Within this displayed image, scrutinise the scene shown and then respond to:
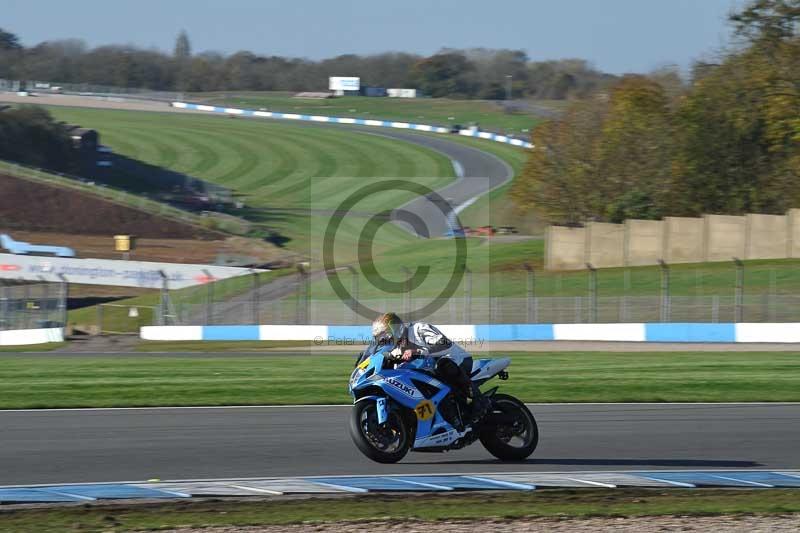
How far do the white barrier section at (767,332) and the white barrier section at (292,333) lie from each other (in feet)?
38.6

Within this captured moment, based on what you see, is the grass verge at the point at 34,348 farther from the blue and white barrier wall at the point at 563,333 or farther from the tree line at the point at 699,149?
the tree line at the point at 699,149

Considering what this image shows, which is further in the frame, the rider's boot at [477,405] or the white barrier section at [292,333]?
the white barrier section at [292,333]

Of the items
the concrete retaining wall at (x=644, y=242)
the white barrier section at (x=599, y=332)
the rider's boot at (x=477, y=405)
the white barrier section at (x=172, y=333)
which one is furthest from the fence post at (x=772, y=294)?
the rider's boot at (x=477, y=405)

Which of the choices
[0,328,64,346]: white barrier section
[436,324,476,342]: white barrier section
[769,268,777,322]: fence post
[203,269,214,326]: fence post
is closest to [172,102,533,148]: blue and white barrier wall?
[203,269,214,326]: fence post

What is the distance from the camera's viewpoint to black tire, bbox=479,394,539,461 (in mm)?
11094

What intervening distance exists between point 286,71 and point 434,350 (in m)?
165

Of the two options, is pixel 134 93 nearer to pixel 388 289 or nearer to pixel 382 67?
pixel 382 67

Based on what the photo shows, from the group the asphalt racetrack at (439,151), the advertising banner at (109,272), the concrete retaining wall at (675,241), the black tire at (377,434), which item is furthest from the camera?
the asphalt racetrack at (439,151)

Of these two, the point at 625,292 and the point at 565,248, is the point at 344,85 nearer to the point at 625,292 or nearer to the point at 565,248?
the point at 565,248

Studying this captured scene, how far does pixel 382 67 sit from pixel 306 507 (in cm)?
17002

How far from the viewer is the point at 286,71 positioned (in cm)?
17225

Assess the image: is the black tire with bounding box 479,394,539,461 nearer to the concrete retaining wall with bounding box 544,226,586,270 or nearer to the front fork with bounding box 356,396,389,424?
the front fork with bounding box 356,396,389,424

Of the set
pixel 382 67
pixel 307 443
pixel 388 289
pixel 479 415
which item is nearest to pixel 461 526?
pixel 479 415

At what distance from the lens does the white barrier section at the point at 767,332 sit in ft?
95.0
